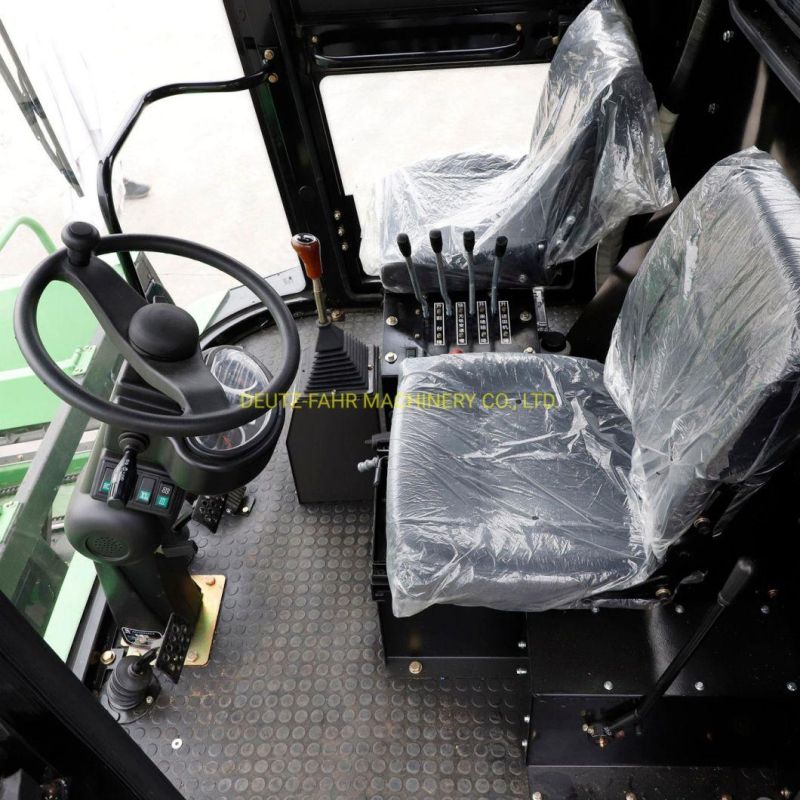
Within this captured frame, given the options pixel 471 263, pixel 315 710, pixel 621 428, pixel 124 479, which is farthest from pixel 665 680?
pixel 471 263

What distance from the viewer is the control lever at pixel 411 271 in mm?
1686

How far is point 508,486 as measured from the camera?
1386 millimetres

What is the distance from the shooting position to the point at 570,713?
1296 mm

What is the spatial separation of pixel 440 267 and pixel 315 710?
115 cm

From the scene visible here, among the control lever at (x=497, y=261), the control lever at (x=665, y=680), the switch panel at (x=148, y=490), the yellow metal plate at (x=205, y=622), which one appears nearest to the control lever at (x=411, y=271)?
the control lever at (x=497, y=261)

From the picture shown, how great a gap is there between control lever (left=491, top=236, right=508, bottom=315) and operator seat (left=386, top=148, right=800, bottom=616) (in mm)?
260

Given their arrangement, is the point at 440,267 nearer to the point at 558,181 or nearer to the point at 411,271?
the point at 411,271

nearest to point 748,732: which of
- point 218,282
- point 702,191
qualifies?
point 702,191

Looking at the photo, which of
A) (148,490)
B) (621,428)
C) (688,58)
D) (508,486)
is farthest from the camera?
(688,58)

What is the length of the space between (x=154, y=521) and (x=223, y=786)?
0.65 metres

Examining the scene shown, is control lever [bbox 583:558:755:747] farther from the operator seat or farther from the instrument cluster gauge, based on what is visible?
the instrument cluster gauge

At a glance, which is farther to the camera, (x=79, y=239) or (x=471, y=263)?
(x=471, y=263)

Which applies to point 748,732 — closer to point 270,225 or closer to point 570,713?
point 570,713

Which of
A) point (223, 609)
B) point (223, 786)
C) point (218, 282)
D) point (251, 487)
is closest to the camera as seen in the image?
point (223, 786)
